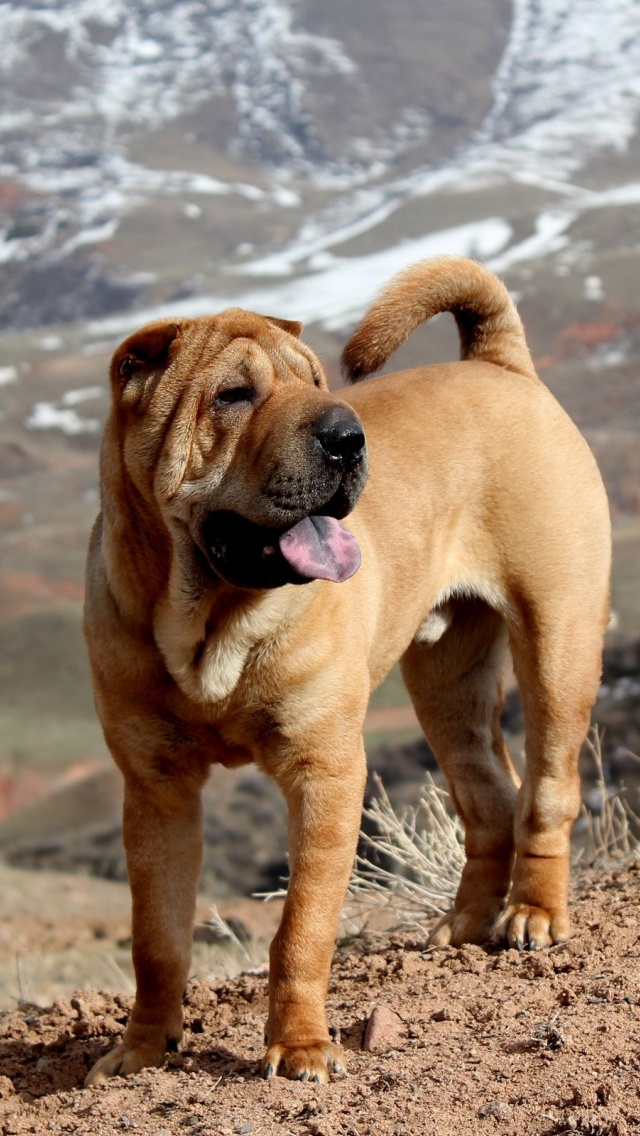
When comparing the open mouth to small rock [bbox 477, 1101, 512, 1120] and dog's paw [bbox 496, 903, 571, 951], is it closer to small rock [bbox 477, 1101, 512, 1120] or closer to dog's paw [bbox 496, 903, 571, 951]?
small rock [bbox 477, 1101, 512, 1120]

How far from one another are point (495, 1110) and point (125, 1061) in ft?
4.24

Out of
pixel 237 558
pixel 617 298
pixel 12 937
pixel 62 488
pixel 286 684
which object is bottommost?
Result: pixel 62 488

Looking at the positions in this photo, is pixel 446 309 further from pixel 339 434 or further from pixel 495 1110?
pixel 495 1110

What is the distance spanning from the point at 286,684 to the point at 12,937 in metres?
Answer: 7.31

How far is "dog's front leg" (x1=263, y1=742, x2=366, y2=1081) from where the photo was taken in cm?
370

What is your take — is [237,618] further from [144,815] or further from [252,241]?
[252,241]

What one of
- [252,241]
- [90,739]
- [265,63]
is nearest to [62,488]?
[90,739]

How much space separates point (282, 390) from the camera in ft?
12.6

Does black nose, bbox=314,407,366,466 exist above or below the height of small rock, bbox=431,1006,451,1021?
above

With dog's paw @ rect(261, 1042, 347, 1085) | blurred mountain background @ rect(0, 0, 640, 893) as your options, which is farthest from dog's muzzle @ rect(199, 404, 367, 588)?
blurred mountain background @ rect(0, 0, 640, 893)

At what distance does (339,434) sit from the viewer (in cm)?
358

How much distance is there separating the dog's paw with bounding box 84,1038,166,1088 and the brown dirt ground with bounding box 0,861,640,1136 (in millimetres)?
57

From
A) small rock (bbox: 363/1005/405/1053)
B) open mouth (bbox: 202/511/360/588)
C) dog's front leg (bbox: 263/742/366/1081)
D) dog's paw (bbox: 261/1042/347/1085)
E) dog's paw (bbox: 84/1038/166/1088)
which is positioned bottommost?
dog's paw (bbox: 84/1038/166/1088)

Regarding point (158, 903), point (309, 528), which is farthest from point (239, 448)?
point (158, 903)
